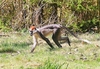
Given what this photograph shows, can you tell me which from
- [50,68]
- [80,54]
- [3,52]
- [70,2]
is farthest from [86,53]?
[70,2]

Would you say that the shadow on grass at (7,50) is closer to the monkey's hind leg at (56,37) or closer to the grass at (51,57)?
the grass at (51,57)

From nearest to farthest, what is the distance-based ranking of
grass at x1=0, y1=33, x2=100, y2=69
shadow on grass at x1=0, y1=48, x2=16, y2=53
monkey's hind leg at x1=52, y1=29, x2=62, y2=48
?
1. grass at x1=0, y1=33, x2=100, y2=69
2. shadow on grass at x1=0, y1=48, x2=16, y2=53
3. monkey's hind leg at x1=52, y1=29, x2=62, y2=48

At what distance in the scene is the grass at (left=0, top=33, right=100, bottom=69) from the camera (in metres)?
8.55

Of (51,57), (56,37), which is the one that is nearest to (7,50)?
(56,37)

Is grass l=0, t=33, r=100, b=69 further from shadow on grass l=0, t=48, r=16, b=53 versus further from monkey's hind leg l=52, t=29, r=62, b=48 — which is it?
monkey's hind leg l=52, t=29, r=62, b=48

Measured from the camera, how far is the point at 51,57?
9828 millimetres

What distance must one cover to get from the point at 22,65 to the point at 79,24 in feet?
32.7

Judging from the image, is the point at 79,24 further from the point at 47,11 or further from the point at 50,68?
the point at 50,68

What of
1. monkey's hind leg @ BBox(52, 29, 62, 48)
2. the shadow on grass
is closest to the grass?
the shadow on grass

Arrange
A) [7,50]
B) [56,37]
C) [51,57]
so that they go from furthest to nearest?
[56,37]
[7,50]
[51,57]

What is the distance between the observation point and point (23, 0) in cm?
1842

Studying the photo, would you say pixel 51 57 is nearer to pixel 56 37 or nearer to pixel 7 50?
pixel 7 50

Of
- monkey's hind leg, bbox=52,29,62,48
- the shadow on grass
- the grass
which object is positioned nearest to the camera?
the grass

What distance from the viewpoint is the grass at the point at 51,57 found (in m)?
8.55
